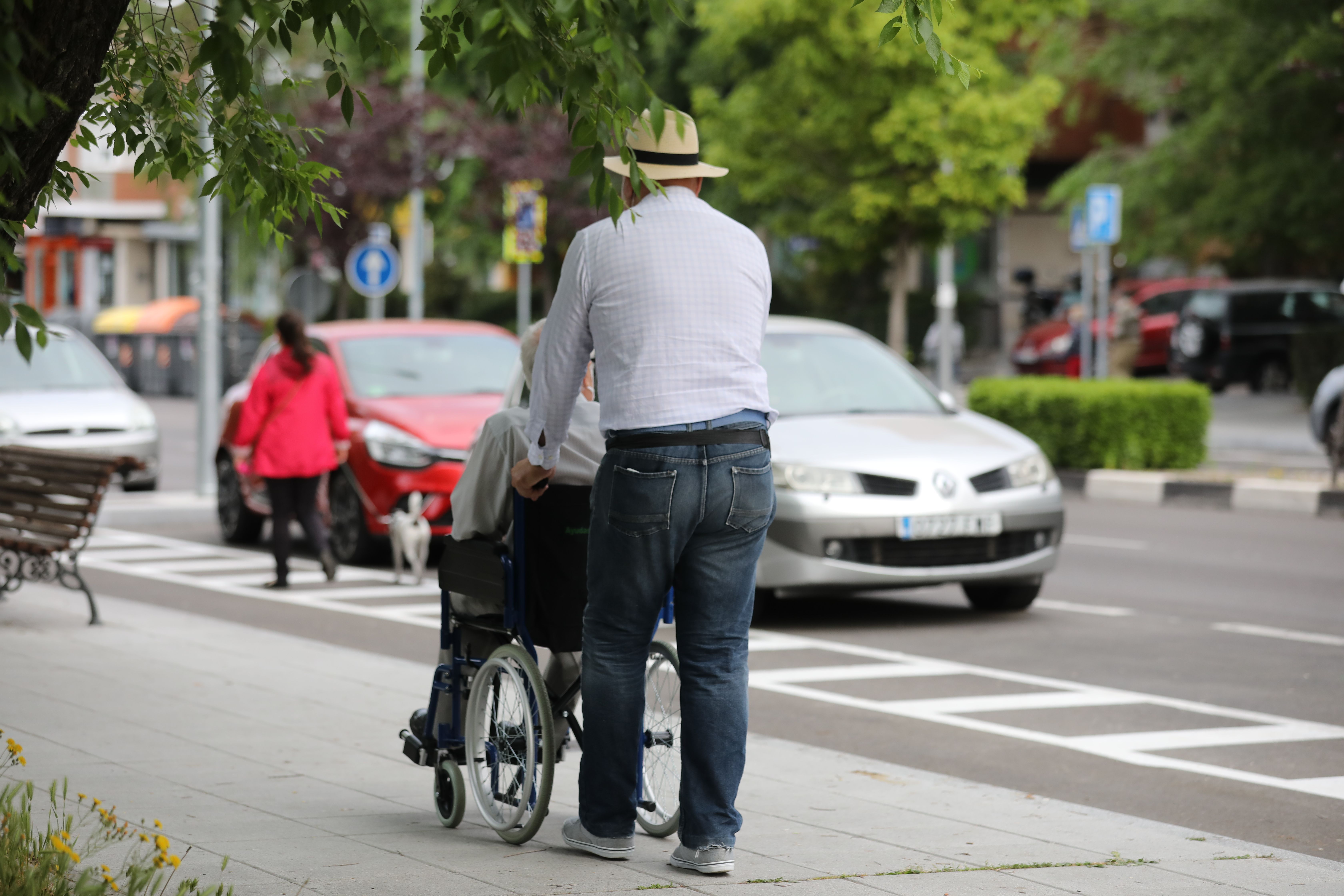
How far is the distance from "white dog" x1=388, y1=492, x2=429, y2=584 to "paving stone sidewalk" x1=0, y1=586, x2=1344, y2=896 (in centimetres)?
341

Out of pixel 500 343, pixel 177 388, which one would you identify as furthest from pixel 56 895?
pixel 177 388

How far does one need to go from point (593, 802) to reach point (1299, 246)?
2917 centimetres

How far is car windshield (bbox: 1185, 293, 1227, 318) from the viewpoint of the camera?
31.8 meters

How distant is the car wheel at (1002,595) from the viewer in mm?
10844

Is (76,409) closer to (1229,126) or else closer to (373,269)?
(373,269)

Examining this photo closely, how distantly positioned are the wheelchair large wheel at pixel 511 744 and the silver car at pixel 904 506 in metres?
4.63

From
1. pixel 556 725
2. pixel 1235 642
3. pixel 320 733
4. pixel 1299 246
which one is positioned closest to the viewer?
pixel 556 725

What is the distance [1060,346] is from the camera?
33375 millimetres

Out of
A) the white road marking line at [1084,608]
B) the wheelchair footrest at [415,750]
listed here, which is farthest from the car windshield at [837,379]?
the wheelchair footrest at [415,750]

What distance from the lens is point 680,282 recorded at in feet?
15.6

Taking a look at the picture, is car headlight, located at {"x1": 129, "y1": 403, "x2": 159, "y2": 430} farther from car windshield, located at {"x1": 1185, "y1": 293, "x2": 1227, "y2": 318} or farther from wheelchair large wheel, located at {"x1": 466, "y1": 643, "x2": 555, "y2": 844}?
car windshield, located at {"x1": 1185, "y1": 293, "x2": 1227, "y2": 318}

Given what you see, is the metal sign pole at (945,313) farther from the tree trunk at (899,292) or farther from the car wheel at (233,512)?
the car wheel at (233,512)

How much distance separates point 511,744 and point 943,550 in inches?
209

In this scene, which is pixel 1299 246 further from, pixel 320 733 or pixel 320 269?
pixel 320 733
